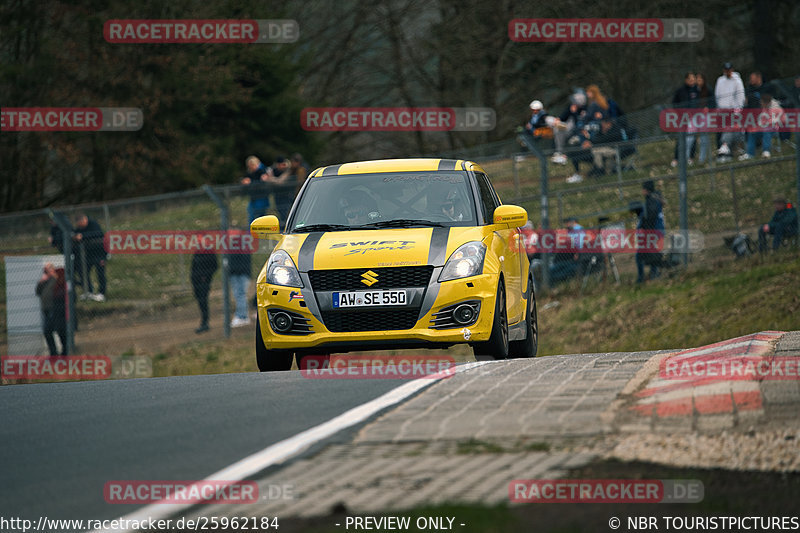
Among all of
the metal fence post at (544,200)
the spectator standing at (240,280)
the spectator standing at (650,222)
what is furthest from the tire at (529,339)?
the spectator standing at (240,280)

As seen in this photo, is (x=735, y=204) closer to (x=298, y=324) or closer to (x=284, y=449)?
(x=298, y=324)

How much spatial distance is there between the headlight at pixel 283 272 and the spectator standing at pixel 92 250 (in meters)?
10.4

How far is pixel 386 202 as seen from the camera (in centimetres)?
1116

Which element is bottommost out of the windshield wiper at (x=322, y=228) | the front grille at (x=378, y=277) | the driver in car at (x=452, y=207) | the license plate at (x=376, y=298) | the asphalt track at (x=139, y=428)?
the asphalt track at (x=139, y=428)

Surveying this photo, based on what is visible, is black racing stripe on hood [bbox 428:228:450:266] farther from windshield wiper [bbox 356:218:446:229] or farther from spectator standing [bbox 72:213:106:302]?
spectator standing [bbox 72:213:106:302]

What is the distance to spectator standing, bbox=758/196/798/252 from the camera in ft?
59.6

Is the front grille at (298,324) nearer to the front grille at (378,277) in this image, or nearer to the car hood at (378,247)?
the front grille at (378,277)

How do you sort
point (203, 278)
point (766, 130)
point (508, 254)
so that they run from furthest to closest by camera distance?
1. point (203, 278)
2. point (766, 130)
3. point (508, 254)

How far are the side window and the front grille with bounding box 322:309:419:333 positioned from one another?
4.79 feet

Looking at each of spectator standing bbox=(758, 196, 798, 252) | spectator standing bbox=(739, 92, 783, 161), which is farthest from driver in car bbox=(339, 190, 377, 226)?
spectator standing bbox=(739, 92, 783, 161)

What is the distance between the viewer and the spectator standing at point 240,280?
20188 millimetres

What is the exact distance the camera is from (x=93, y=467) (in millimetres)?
6574

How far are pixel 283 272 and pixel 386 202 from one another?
1.33 m

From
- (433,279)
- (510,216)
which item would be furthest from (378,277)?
(510,216)
